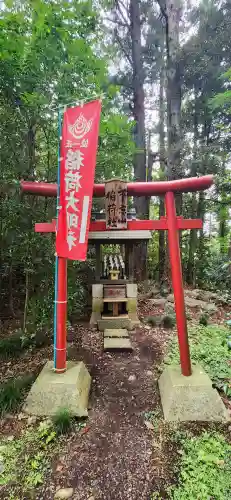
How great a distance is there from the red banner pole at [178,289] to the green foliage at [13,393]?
212cm

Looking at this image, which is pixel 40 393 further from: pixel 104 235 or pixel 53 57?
pixel 53 57

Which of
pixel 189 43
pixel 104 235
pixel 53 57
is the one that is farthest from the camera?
pixel 189 43

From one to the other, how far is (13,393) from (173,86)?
952cm

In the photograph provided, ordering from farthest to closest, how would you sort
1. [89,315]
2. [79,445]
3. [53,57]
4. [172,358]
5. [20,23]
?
[89,315], [172,358], [53,57], [20,23], [79,445]

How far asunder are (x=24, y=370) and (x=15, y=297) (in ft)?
8.24

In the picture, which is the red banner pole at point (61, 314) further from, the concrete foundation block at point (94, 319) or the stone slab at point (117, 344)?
the concrete foundation block at point (94, 319)

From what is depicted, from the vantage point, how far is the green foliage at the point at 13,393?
3125mm

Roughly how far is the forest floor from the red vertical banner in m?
1.98

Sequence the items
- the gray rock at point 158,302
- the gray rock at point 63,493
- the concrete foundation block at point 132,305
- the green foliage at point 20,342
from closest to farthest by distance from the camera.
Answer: the gray rock at point 63,493 → the green foliage at point 20,342 → the concrete foundation block at point 132,305 → the gray rock at point 158,302

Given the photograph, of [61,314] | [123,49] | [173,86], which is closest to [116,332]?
Answer: [61,314]

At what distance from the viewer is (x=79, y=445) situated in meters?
2.64

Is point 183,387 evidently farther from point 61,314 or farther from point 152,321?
point 152,321

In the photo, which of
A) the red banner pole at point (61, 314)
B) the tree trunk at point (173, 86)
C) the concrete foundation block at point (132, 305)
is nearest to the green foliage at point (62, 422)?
the red banner pole at point (61, 314)

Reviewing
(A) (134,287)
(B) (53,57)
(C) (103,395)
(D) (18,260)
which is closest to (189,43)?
(B) (53,57)
